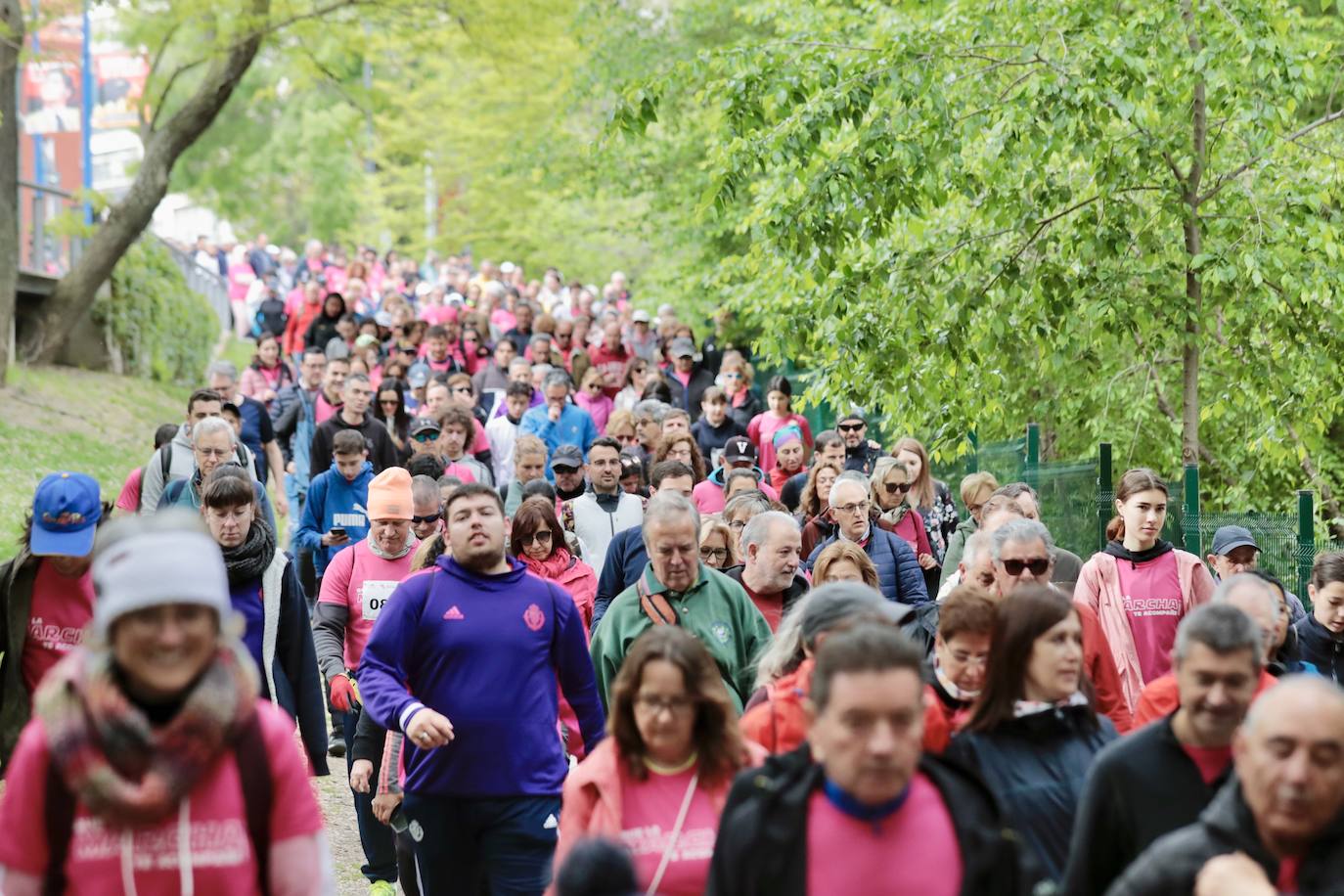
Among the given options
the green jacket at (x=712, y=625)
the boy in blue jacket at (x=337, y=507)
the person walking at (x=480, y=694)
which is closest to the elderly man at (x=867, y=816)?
the person walking at (x=480, y=694)

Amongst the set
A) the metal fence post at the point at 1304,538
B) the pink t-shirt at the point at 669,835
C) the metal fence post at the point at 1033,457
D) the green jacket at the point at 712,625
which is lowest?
the pink t-shirt at the point at 669,835

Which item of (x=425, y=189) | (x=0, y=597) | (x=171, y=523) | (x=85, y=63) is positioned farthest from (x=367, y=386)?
(x=425, y=189)

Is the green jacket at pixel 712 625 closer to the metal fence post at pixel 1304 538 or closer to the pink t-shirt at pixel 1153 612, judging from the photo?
the pink t-shirt at pixel 1153 612

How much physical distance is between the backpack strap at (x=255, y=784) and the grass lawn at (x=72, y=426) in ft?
42.8

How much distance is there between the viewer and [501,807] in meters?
6.88

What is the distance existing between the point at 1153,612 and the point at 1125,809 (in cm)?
435

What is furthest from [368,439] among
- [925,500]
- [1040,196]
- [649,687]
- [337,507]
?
[649,687]

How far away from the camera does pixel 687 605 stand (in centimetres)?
748

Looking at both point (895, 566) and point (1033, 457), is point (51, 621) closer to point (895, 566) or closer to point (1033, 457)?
point (895, 566)

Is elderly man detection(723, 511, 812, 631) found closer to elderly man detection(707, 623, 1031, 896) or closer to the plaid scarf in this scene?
elderly man detection(707, 623, 1031, 896)

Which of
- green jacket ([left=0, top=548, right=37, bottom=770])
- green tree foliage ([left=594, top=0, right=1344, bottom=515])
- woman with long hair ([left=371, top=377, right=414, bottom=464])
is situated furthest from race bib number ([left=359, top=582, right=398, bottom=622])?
woman with long hair ([left=371, top=377, right=414, bottom=464])

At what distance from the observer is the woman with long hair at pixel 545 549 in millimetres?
9516

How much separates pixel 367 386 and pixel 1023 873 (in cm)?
1077

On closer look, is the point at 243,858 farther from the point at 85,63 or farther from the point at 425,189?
the point at 425,189
